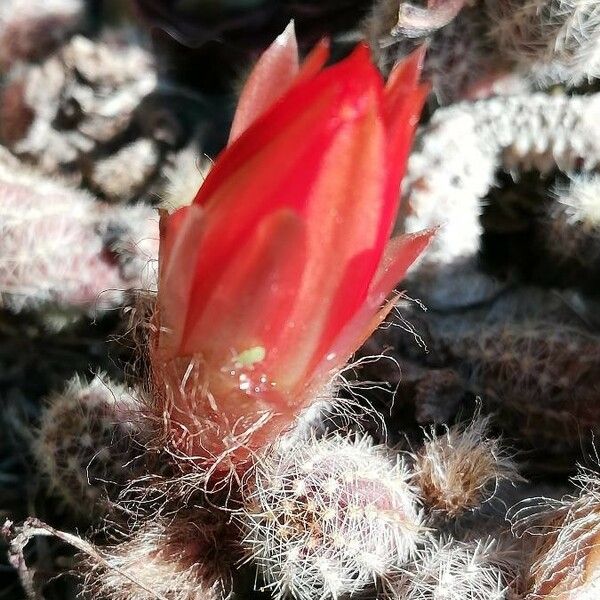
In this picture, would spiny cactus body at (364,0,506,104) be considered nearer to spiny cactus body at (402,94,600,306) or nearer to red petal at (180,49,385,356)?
spiny cactus body at (402,94,600,306)

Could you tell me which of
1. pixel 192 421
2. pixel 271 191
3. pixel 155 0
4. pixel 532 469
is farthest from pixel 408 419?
pixel 155 0

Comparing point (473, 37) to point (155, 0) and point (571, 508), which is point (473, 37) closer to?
point (155, 0)

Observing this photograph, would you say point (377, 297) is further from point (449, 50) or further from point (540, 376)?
point (449, 50)

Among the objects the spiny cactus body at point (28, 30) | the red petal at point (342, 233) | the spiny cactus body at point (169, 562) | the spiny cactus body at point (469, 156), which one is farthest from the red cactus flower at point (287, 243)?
the spiny cactus body at point (28, 30)

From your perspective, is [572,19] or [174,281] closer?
[174,281]

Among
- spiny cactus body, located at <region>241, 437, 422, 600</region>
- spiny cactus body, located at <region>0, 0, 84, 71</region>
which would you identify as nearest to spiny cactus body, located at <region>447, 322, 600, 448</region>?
spiny cactus body, located at <region>241, 437, 422, 600</region>

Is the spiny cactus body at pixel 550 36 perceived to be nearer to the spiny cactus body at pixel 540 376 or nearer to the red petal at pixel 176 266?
the spiny cactus body at pixel 540 376

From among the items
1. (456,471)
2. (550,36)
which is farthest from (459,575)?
(550,36)
